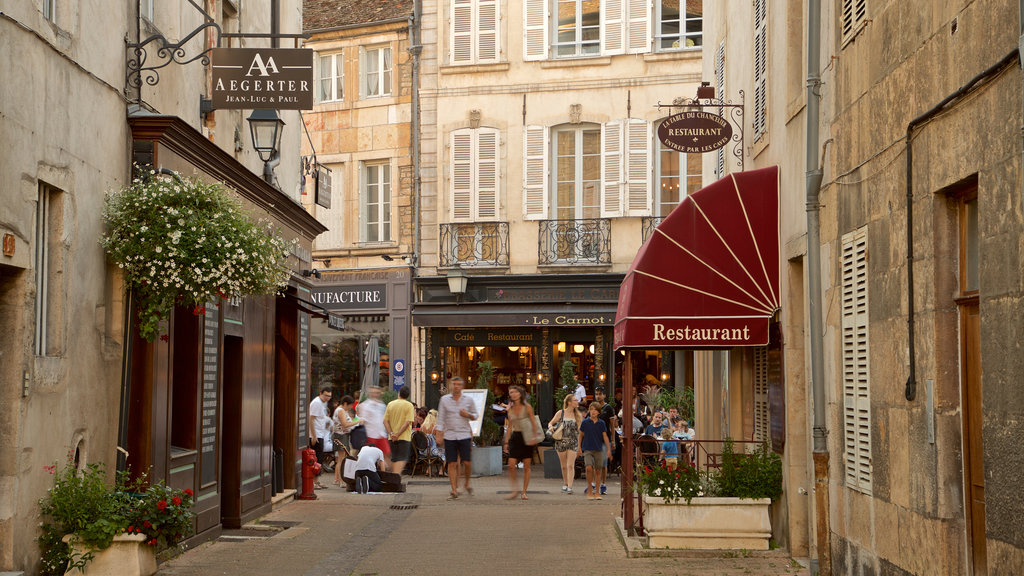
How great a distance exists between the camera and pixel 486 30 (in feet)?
89.4

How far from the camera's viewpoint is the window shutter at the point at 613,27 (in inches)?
1043

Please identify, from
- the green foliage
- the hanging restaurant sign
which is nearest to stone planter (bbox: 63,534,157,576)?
the green foliage

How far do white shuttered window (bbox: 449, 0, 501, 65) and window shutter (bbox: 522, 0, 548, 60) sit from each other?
58 centimetres

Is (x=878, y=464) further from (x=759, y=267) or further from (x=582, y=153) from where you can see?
(x=582, y=153)

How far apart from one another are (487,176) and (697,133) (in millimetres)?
13827

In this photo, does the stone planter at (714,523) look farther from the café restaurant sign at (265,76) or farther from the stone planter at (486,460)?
the stone planter at (486,460)

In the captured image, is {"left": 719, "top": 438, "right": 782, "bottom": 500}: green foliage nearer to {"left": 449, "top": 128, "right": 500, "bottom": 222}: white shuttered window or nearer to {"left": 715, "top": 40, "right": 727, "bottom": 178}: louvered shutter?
{"left": 715, "top": 40, "right": 727, "bottom": 178}: louvered shutter

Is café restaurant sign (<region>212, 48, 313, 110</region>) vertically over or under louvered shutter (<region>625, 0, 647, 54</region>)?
under

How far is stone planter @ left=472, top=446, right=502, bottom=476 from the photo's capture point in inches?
907

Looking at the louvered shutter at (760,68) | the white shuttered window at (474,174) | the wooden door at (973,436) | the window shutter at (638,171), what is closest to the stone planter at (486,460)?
the white shuttered window at (474,174)

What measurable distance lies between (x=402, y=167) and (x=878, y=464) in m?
19.9

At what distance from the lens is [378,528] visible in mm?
14352

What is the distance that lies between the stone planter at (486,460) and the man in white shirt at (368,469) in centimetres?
412

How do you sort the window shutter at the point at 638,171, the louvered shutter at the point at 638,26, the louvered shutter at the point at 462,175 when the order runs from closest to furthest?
the window shutter at the point at 638,171
the louvered shutter at the point at 638,26
the louvered shutter at the point at 462,175
